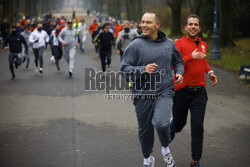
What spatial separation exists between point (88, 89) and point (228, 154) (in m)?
6.84

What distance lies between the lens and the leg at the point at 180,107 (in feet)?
17.6

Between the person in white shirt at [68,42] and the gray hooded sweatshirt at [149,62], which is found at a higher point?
the gray hooded sweatshirt at [149,62]

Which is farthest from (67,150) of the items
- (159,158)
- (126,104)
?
(126,104)

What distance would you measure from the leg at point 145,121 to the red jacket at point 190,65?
0.73 m

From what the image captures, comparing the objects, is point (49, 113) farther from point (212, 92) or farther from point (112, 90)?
point (212, 92)

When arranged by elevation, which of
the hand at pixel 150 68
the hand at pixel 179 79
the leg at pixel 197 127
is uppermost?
the hand at pixel 150 68

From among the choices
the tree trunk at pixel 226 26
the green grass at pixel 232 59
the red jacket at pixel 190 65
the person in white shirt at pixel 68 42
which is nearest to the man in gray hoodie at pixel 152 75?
the red jacket at pixel 190 65

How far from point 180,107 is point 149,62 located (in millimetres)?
→ 1016

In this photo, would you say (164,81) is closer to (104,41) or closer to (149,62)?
(149,62)

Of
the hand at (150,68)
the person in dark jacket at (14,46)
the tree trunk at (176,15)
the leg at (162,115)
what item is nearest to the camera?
the hand at (150,68)

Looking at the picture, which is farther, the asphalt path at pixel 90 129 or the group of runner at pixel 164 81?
the asphalt path at pixel 90 129

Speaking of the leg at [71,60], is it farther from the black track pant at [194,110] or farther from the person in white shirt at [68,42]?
the black track pant at [194,110]

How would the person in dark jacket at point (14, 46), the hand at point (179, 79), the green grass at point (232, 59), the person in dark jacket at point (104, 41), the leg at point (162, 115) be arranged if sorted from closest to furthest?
1. the leg at point (162, 115)
2. the hand at point (179, 79)
3. the person in dark jacket at point (14, 46)
4. the person in dark jacket at point (104, 41)
5. the green grass at point (232, 59)

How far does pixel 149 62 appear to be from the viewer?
4.74 meters
